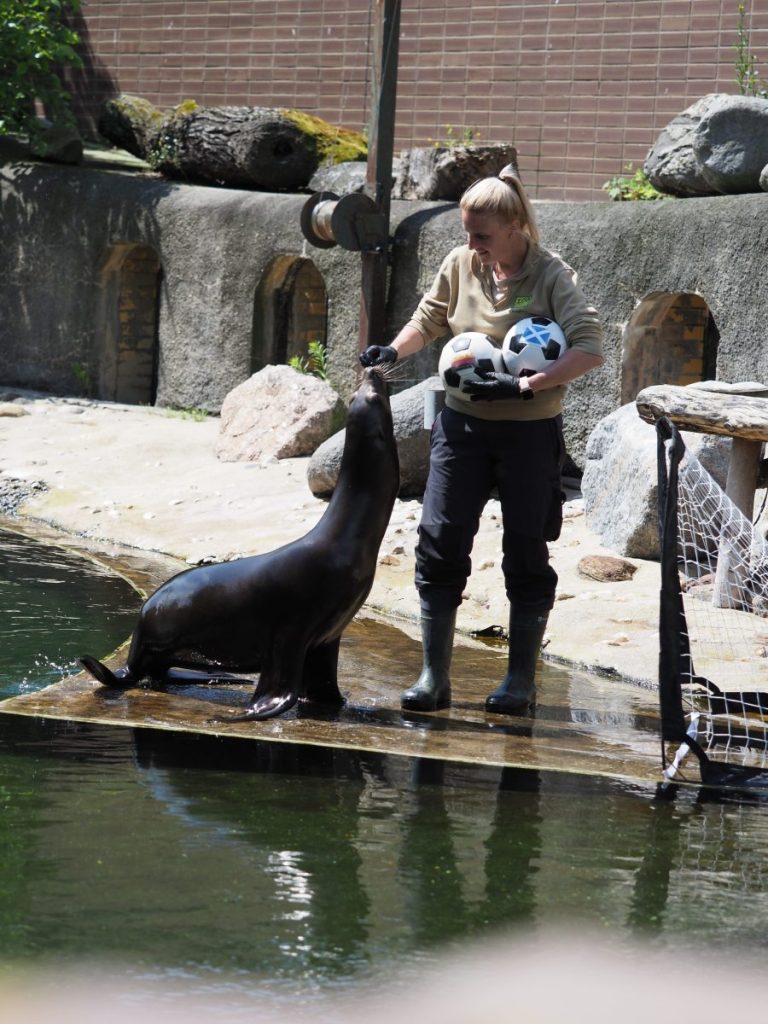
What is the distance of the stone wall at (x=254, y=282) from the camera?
961 centimetres

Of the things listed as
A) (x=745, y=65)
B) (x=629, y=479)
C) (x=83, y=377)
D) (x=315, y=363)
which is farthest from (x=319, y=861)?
(x=83, y=377)

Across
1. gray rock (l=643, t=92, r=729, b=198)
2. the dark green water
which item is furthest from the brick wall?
the dark green water

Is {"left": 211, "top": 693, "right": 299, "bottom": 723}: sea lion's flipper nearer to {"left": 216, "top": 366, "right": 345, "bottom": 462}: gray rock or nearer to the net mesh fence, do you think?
the net mesh fence

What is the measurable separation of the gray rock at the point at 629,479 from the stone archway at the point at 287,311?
4.78 m

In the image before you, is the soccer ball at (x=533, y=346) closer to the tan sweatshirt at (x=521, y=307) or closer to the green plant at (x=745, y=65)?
the tan sweatshirt at (x=521, y=307)

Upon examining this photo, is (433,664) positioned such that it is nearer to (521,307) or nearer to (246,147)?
(521,307)

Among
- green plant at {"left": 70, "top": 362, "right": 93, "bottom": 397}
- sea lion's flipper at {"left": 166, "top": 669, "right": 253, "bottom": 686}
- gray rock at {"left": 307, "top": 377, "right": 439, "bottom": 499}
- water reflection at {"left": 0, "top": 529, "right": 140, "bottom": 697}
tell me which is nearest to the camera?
sea lion's flipper at {"left": 166, "top": 669, "right": 253, "bottom": 686}

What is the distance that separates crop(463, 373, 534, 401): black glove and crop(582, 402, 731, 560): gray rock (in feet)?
10.0

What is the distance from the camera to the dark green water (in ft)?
9.96

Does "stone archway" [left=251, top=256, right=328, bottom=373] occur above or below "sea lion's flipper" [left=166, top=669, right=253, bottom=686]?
above

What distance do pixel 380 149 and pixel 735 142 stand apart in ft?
9.41

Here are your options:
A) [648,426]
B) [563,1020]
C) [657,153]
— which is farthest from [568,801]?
[657,153]

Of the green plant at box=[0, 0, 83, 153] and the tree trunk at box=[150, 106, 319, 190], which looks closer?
the tree trunk at box=[150, 106, 319, 190]

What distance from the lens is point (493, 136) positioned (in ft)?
43.0
